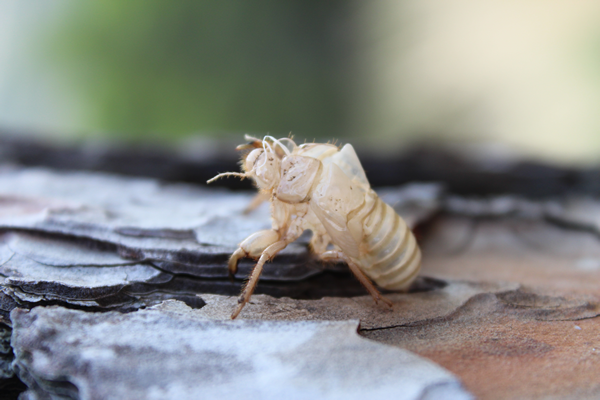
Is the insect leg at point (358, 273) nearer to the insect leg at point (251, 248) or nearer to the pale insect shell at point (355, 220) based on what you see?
the pale insect shell at point (355, 220)

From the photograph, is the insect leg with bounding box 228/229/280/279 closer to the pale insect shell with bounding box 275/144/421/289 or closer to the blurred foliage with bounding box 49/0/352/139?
the pale insect shell with bounding box 275/144/421/289

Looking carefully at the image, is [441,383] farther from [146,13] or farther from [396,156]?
[146,13]

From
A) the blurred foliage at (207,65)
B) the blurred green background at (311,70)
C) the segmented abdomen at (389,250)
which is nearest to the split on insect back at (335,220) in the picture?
the segmented abdomen at (389,250)

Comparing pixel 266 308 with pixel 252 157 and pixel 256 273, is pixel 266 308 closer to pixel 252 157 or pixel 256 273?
pixel 256 273

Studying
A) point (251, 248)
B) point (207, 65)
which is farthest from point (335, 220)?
point (207, 65)

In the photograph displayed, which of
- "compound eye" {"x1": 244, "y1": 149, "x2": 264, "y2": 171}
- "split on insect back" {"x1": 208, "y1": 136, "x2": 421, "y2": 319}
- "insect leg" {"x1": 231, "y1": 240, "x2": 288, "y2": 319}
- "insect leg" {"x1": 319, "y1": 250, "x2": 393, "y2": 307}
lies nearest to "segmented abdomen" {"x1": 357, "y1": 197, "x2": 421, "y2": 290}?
"split on insect back" {"x1": 208, "y1": 136, "x2": 421, "y2": 319}

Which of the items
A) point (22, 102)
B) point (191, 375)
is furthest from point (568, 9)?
point (22, 102)

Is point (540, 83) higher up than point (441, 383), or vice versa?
point (540, 83)
